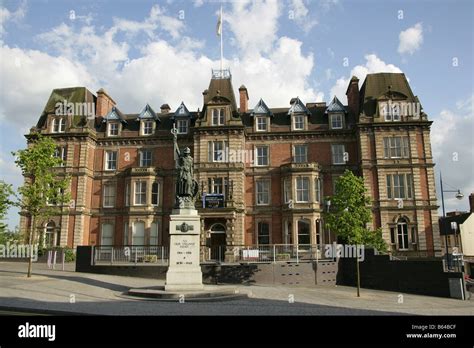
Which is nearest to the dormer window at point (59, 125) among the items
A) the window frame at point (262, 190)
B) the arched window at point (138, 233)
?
the arched window at point (138, 233)

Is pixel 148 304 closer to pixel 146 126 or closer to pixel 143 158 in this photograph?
pixel 143 158

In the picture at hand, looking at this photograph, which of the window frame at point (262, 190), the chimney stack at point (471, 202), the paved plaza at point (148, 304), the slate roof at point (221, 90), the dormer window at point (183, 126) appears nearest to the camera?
the paved plaza at point (148, 304)

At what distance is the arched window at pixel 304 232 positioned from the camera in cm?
3547

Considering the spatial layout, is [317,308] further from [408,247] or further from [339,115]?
[339,115]

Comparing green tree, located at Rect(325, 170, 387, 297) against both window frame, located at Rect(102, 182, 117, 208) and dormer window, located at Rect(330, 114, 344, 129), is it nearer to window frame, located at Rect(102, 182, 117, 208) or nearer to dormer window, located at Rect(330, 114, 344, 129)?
dormer window, located at Rect(330, 114, 344, 129)

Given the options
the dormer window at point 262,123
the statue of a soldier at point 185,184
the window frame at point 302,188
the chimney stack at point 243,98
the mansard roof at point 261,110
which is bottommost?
the statue of a soldier at point 185,184

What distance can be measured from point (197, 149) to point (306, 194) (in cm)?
1137

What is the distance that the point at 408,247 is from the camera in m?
34.6

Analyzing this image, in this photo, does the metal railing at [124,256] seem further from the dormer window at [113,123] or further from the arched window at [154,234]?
the dormer window at [113,123]

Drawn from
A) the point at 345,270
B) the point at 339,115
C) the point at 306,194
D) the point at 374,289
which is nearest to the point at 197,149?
the point at 306,194

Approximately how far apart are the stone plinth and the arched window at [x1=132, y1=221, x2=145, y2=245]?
2124cm

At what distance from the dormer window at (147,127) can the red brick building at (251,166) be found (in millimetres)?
146

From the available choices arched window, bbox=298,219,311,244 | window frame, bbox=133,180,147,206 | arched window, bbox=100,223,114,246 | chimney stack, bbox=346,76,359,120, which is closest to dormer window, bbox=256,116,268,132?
chimney stack, bbox=346,76,359,120

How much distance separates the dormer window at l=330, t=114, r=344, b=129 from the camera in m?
39.5
